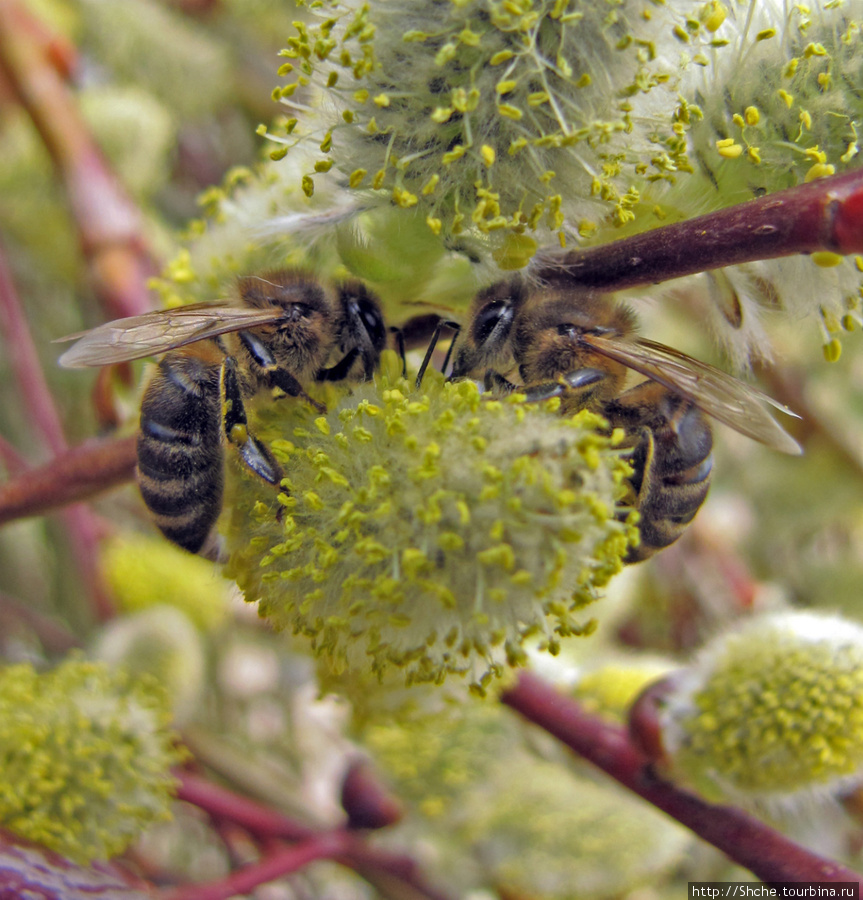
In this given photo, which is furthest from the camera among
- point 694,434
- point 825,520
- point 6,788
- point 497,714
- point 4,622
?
point 825,520

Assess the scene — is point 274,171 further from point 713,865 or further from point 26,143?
point 713,865

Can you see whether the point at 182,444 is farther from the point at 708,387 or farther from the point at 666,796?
the point at 666,796

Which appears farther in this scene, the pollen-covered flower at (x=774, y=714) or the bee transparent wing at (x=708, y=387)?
the pollen-covered flower at (x=774, y=714)

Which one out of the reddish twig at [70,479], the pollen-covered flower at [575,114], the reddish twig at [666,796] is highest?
the pollen-covered flower at [575,114]

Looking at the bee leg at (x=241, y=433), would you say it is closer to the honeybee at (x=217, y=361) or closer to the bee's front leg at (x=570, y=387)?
the honeybee at (x=217, y=361)

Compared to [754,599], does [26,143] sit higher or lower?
higher

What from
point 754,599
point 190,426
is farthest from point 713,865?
point 190,426

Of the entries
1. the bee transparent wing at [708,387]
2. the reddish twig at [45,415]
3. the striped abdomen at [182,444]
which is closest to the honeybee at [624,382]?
the bee transparent wing at [708,387]

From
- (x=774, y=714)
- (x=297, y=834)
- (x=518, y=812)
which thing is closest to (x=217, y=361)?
(x=774, y=714)
